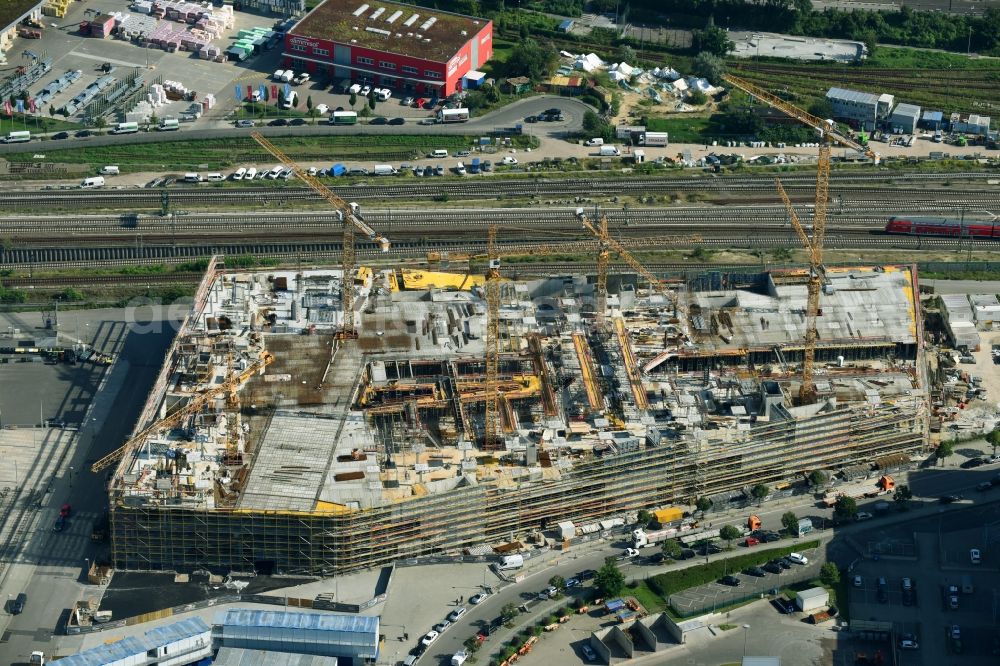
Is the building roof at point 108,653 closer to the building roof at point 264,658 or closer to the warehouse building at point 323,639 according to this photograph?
the building roof at point 264,658

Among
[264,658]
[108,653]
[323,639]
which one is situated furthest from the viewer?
[323,639]

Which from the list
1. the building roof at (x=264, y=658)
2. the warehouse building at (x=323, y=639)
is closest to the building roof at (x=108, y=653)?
the building roof at (x=264, y=658)

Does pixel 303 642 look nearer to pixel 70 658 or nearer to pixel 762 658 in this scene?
pixel 70 658

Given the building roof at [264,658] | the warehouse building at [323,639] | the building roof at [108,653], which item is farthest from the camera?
the warehouse building at [323,639]

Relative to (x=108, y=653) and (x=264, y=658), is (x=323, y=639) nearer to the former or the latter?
(x=264, y=658)

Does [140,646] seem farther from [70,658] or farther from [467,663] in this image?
Answer: [467,663]

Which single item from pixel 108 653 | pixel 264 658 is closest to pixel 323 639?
pixel 264 658

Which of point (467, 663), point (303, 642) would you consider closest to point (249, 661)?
point (303, 642)
